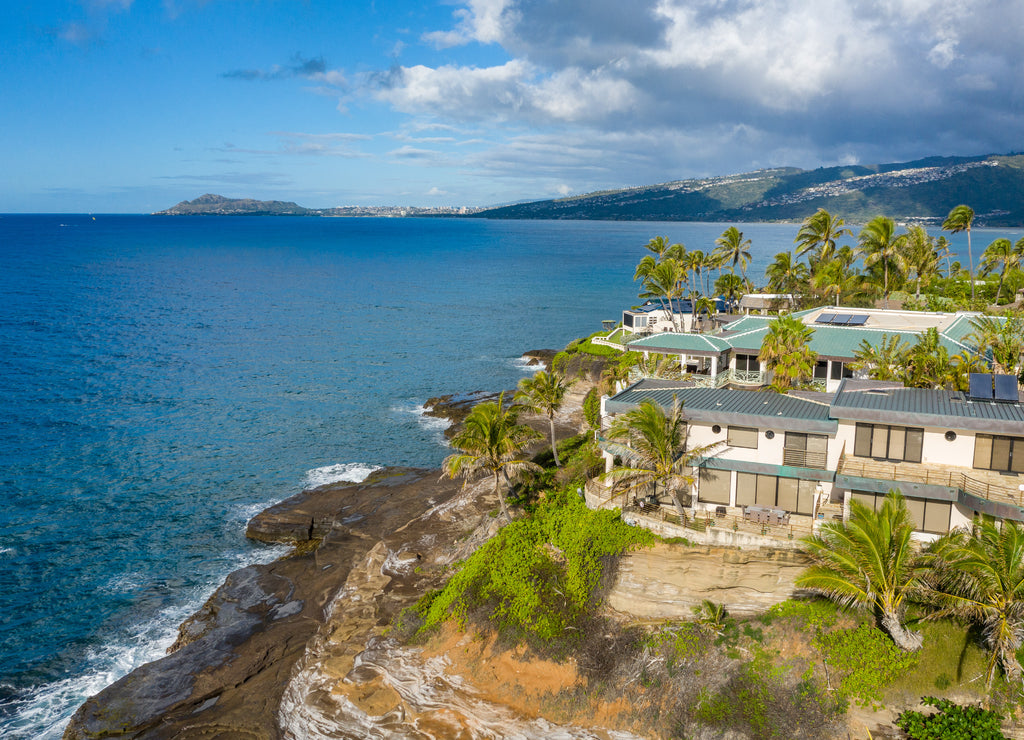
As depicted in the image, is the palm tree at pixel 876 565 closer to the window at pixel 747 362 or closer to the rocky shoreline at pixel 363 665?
the rocky shoreline at pixel 363 665

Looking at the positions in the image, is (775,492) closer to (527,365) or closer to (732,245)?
(732,245)

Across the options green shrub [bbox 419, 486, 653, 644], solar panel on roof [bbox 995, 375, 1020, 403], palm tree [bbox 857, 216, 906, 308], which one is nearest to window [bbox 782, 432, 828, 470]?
green shrub [bbox 419, 486, 653, 644]

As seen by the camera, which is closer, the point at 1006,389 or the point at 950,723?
the point at 950,723

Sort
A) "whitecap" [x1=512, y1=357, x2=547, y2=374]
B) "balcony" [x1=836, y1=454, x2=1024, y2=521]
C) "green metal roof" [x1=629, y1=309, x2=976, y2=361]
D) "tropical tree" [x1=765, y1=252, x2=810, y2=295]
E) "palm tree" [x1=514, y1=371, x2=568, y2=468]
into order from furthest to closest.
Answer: "whitecap" [x1=512, y1=357, x2=547, y2=374] < "tropical tree" [x1=765, y1=252, x2=810, y2=295] < "green metal roof" [x1=629, y1=309, x2=976, y2=361] < "palm tree" [x1=514, y1=371, x2=568, y2=468] < "balcony" [x1=836, y1=454, x2=1024, y2=521]

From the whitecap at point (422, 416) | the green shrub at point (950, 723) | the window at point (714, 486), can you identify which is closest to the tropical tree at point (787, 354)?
the window at point (714, 486)

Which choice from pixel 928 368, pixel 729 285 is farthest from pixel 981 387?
pixel 729 285

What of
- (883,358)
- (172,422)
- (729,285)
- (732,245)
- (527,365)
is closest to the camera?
(883,358)

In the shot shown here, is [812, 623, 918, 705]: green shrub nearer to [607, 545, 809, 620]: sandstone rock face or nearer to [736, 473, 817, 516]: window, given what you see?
[607, 545, 809, 620]: sandstone rock face
